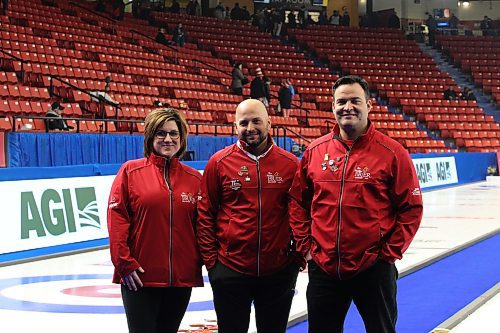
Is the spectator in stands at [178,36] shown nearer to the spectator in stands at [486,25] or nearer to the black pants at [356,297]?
the spectator in stands at [486,25]

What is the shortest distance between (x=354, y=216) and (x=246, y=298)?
767mm

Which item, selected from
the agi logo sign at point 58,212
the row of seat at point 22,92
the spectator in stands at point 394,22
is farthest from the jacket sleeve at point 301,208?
the spectator in stands at point 394,22

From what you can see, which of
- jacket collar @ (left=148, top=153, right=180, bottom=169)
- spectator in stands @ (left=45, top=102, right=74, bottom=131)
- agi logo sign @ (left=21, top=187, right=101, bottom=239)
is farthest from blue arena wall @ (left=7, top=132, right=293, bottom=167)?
jacket collar @ (left=148, top=153, right=180, bottom=169)

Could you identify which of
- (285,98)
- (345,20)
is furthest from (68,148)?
(345,20)

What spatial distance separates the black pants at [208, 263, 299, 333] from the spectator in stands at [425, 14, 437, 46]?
39835 mm

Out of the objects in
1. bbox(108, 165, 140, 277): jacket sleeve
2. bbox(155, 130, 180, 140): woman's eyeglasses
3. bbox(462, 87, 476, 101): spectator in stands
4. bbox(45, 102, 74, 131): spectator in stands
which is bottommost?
bbox(108, 165, 140, 277): jacket sleeve

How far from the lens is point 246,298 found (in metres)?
4.41

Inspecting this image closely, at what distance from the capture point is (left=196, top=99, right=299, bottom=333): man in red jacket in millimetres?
4340

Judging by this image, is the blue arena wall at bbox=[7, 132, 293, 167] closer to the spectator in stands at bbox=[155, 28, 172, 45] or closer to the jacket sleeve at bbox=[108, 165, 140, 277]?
the jacket sleeve at bbox=[108, 165, 140, 277]

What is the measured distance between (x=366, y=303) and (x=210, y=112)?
18893 millimetres

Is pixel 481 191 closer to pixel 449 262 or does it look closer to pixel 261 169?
pixel 449 262

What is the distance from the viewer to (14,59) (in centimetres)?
1933

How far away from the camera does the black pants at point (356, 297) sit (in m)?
4.14

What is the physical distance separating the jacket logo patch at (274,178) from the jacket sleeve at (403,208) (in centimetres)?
61
